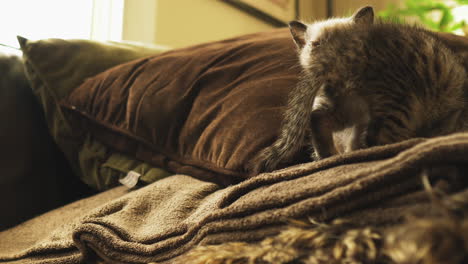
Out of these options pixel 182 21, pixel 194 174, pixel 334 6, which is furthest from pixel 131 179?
pixel 334 6

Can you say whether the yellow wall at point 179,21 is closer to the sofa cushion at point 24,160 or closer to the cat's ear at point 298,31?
the sofa cushion at point 24,160

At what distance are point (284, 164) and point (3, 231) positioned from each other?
75cm

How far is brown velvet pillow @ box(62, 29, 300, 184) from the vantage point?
82cm

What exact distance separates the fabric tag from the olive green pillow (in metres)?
0.02

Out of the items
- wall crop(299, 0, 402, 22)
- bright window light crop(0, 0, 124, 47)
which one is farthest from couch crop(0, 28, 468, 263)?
wall crop(299, 0, 402, 22)

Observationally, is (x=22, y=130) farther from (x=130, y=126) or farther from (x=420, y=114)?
(x=420, y=114)

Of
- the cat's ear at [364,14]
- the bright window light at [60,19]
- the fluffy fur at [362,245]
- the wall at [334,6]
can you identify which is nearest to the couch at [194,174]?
the fluffy fur at [362,245]

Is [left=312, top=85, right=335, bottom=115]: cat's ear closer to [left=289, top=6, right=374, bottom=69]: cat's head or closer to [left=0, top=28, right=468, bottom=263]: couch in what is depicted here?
[left=0, top=28, right=468, bottom=263]: couch

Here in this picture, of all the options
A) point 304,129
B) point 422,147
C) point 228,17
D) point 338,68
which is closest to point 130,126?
point 304,129

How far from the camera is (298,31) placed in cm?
113

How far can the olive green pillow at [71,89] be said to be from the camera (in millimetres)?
1112

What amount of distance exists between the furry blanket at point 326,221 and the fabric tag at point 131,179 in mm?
357

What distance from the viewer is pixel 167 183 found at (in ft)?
2.83

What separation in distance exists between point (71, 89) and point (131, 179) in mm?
382
